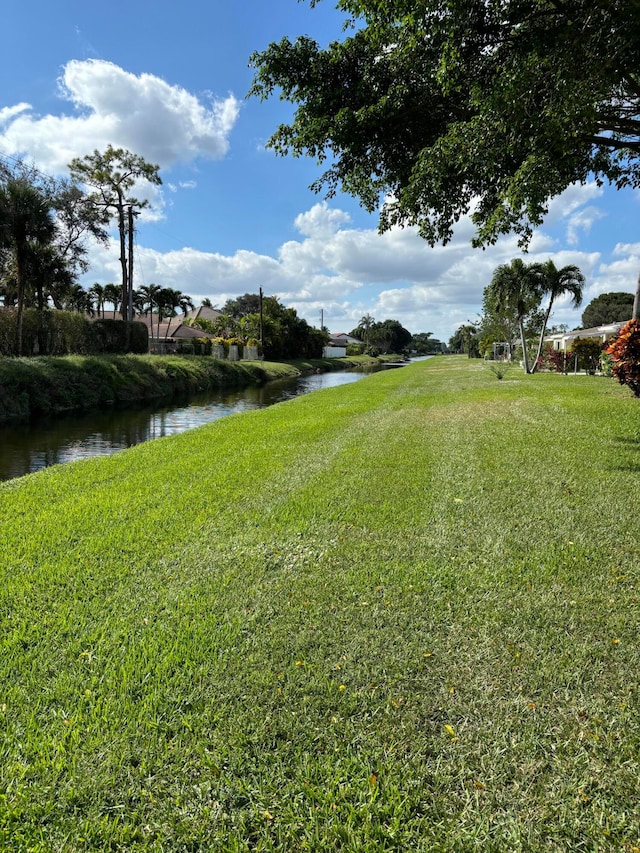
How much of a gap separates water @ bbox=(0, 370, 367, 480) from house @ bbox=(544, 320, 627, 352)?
14154 millimetres

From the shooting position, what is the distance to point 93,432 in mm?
13984

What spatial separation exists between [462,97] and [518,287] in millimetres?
21884

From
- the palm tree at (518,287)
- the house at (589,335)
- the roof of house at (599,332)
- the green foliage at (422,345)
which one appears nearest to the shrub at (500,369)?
the palm tree at (518,287)

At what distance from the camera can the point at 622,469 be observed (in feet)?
20.8

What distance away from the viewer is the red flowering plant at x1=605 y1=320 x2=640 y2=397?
8617 mm

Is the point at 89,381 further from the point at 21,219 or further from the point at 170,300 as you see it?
the point at 170,300

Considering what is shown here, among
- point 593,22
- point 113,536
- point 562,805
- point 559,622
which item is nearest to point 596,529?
point 559,622

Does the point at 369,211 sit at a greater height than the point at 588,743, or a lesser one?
greater

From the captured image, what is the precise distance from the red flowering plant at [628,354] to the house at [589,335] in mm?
7535

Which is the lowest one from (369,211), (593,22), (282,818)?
(282,818)

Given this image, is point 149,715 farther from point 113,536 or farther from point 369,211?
point 369,211

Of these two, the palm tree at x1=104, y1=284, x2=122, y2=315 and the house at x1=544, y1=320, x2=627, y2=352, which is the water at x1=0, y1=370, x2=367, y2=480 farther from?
the palm tree at x1=104, y1=284, x2=122, y2=315

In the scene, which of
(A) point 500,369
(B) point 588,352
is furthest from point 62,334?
(B) point 588,352

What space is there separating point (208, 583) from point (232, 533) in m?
0.95
